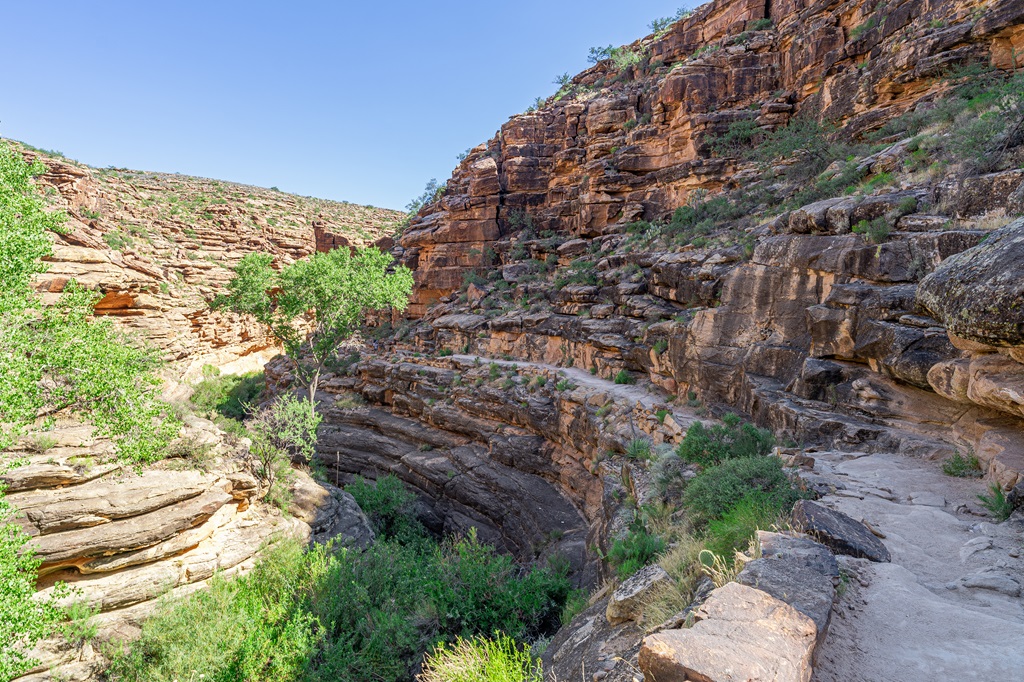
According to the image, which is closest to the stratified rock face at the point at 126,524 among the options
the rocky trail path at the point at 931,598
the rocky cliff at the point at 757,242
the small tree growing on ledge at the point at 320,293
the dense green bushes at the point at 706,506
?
the dense green bushes at the point at 706,506

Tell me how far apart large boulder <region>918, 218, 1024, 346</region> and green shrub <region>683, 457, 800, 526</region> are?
243 centimetres

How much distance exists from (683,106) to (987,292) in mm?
23696

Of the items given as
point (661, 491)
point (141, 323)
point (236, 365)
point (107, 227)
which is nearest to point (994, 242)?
point (661, 491)

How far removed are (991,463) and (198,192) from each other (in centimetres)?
5177

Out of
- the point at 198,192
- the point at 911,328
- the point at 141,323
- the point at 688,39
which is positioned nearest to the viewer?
the point at 911,328

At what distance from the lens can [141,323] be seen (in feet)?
79.8

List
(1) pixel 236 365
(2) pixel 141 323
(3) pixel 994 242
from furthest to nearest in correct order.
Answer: (1) pixel 236 365
(2) pixel 141 323
(3) pixel 994 242

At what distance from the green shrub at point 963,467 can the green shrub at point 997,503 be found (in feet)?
2.30

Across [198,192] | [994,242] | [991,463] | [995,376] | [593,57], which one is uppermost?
[593,57]

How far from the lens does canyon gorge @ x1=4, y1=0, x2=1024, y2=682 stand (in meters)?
3.68

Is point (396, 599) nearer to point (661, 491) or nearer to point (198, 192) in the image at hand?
point (661, 491)

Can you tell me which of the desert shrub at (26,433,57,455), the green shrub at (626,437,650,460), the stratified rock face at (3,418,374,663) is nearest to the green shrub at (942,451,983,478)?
the green shrub at (626,437,650,460)

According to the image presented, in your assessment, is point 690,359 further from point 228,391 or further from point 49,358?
point 228,391

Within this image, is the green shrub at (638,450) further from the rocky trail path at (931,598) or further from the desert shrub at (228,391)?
the desert shrub at (228,391)
